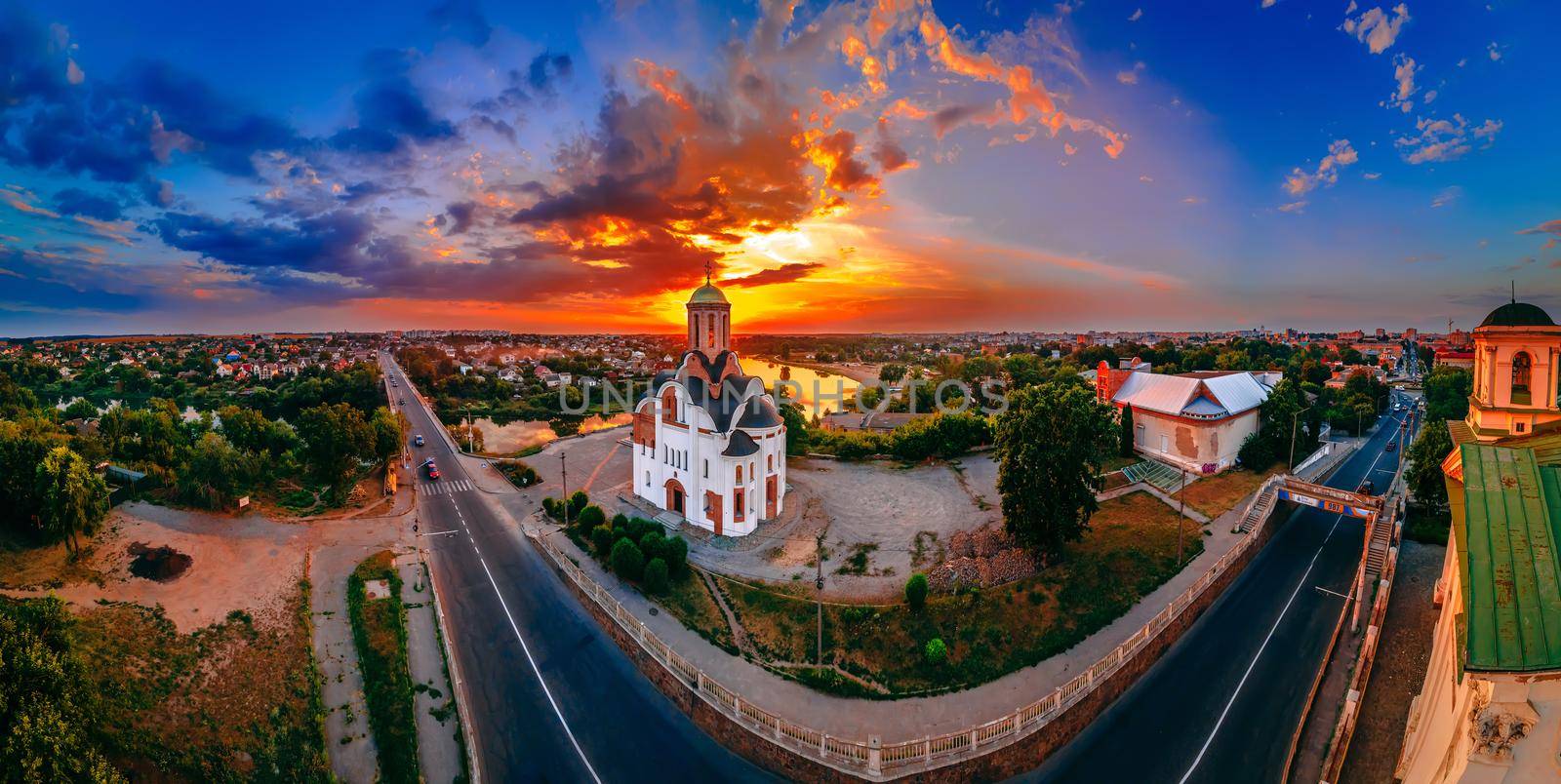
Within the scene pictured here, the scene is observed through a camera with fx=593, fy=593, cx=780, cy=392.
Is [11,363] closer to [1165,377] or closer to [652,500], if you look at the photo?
[652,500]

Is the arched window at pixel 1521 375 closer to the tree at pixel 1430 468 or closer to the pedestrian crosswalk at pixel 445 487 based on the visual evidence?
the tree at pixel 1430 468

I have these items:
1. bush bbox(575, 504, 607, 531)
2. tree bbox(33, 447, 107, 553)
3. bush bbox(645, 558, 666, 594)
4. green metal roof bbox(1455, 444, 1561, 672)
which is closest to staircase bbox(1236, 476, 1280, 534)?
green metal roof bbox(1455, 444, 1561, 672)

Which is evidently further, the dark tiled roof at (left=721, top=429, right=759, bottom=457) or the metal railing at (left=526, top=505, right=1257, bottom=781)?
the dark tiled roof at (left=721, top=429, right=759, bottom=457)

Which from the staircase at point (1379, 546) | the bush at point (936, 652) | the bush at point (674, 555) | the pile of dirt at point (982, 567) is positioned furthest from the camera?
the bush at point (674, 555)

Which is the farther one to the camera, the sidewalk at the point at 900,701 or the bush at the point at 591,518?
the bush at the point at 591,518

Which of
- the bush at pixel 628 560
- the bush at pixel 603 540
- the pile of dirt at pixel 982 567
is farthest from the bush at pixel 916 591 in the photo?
the bush at pixel 603 540

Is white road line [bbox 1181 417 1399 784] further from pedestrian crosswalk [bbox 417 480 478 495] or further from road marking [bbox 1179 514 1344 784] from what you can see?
pedestrian crosswalk [bbox 417 480 478 495]
